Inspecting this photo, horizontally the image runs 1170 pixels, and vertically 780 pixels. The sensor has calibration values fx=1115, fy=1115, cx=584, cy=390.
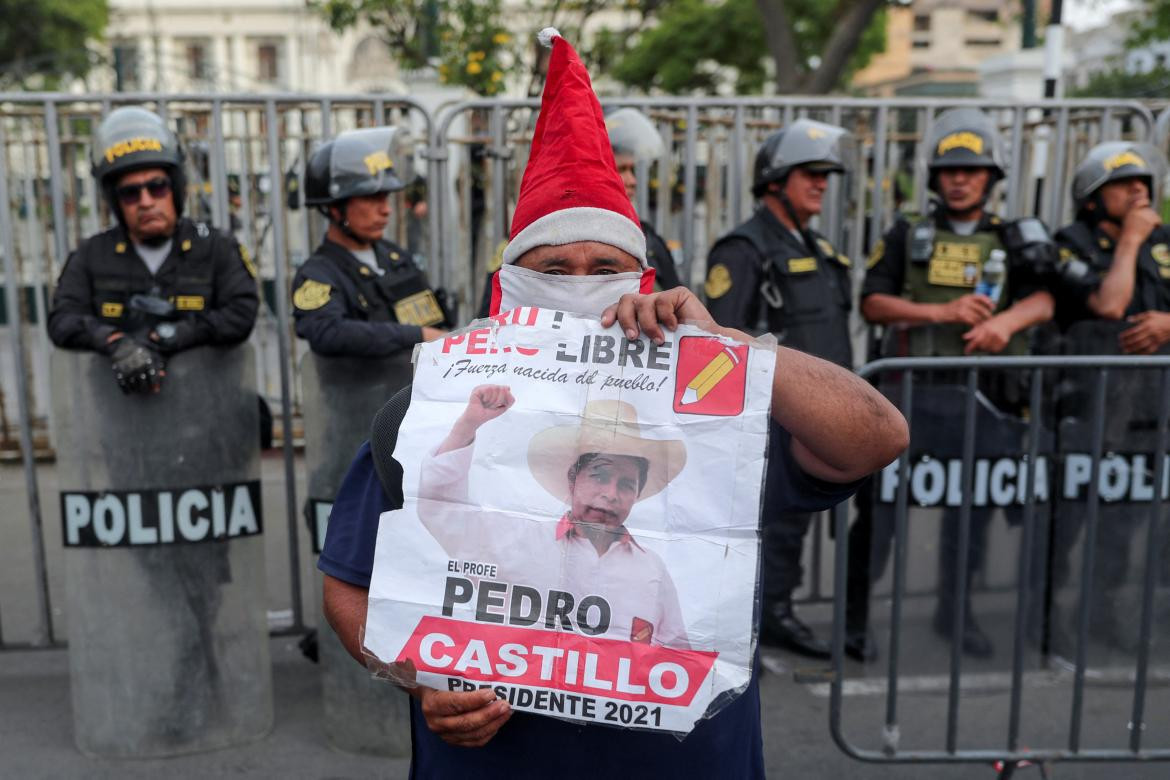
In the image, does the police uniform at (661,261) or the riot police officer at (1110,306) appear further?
the police uniform at (661,261)

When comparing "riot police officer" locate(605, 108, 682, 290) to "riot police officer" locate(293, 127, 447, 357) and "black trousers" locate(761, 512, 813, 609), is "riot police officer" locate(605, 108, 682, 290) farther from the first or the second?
"black trousers" locate(761, 512, 813, 609)

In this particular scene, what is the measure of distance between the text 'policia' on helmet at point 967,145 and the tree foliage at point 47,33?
97.8 feet

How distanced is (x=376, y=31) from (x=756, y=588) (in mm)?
14407

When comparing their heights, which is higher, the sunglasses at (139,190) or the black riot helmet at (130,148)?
the black riot helmet at (130,148)

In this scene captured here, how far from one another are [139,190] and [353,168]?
72cm

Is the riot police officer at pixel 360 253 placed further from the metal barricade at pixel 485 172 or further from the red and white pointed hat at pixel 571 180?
the red and white pointed hat at pixel 571 180

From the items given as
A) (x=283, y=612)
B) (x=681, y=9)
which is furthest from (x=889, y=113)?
(x=681, y=9)

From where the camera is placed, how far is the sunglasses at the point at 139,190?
149 inches

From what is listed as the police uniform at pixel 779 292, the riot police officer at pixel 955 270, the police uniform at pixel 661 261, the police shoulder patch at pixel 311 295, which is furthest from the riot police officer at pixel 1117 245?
the police shoulder patch at pixel 311 295

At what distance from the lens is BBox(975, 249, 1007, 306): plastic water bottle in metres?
4.52

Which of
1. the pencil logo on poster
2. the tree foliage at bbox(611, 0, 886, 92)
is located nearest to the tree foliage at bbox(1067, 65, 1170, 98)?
the tree foliage at bbox(611, 0, 886, 92)

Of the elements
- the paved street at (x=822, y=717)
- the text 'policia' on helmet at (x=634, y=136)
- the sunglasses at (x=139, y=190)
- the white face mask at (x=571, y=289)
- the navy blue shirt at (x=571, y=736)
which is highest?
the text 'policia' on helmet at (x=634, y=136)

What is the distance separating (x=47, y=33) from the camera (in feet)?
102

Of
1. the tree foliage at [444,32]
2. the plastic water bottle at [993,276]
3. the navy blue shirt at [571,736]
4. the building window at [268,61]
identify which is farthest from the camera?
the building window at [268,61]
